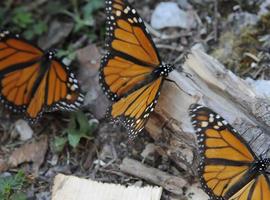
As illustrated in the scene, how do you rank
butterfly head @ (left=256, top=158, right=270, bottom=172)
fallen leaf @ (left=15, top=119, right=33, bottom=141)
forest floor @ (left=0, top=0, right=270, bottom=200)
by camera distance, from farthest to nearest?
fallen leaf @ (left=15, top=119, right=33, bottom=141) < forest floor @ (left=0, top=0, right=270, bottom=200) < butterfly head @ (left=256, top=158, right=270, bottom=172)

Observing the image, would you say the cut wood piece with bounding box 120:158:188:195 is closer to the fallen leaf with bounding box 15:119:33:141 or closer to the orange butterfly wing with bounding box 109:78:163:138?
the orange butterfly wing with bounding box 109:78:163:138

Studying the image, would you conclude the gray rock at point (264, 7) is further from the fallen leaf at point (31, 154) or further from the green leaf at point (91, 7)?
the fallen leaf at point (31, 154)

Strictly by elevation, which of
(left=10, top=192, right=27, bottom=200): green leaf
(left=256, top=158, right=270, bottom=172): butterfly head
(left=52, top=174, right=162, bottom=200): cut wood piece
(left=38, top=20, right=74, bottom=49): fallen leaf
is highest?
(left=38, top=20, right=74, bottom=49): fallen leaf

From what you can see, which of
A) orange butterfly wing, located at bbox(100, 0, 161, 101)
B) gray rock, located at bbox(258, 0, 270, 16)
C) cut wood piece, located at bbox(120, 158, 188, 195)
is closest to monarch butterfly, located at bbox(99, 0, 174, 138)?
orange butterfly wing, located at bbox(100, 0, 161, 101)

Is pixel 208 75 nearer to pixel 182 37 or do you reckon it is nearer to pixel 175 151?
pixel 175 151

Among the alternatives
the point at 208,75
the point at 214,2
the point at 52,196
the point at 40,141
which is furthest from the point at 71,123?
the point at 214,2

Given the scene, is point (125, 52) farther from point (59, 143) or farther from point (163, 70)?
point (59, 143)
